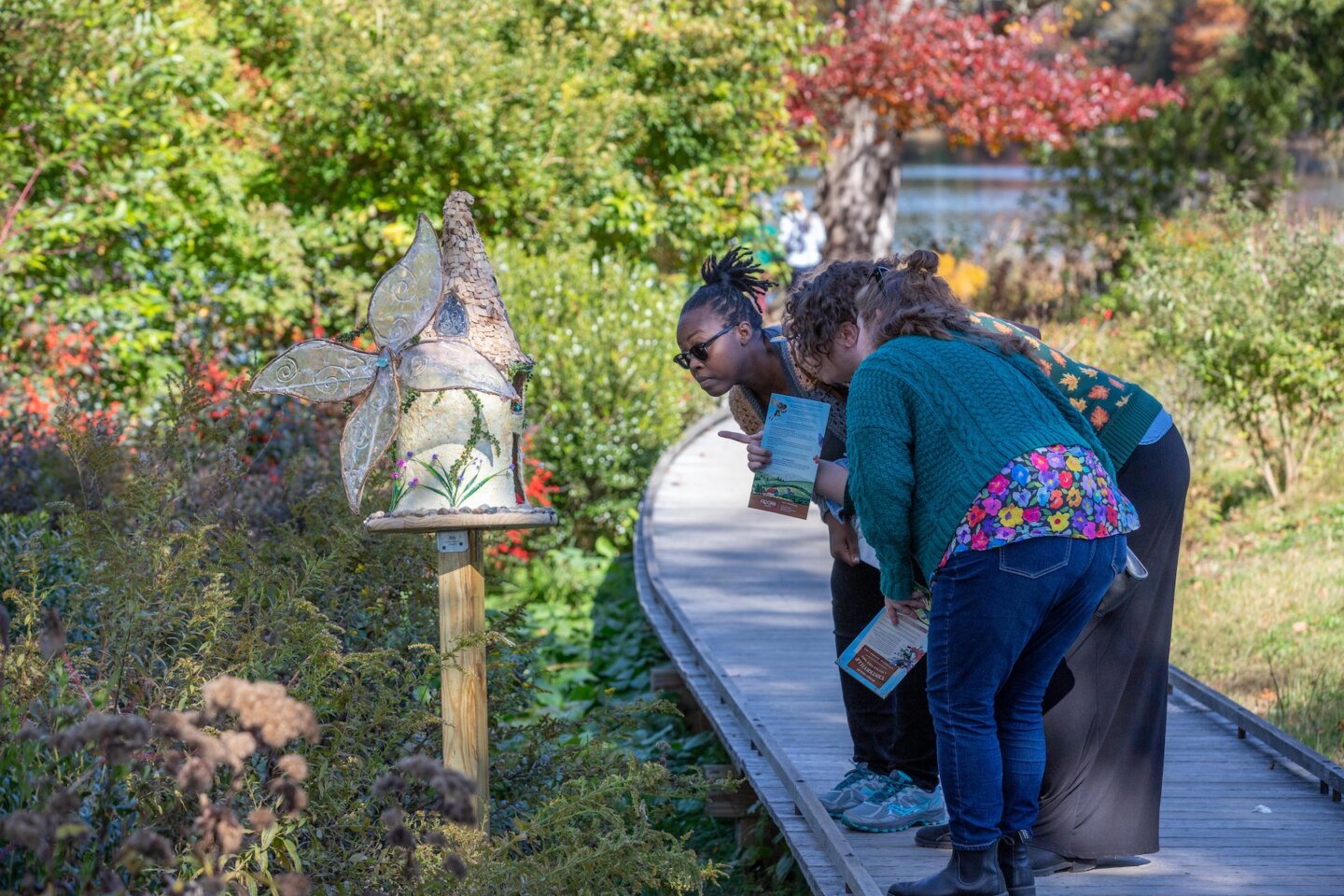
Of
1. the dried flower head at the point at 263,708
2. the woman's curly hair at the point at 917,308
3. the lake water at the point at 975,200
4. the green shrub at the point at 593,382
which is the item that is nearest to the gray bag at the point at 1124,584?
the woman's curly hair at the point at 917,308

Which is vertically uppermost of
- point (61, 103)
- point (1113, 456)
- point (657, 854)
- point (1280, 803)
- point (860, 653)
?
point (61, 103)

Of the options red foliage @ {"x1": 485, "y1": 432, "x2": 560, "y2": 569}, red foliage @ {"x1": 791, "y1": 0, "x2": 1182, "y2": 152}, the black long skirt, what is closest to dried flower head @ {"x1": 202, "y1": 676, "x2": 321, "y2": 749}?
the black long skirt

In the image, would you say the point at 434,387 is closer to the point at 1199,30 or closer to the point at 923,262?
the point at 923,262

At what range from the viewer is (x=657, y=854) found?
10.5 feet

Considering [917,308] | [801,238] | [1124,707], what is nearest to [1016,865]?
[1124,707]

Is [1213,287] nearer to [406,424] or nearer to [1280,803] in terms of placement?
[1280,803]

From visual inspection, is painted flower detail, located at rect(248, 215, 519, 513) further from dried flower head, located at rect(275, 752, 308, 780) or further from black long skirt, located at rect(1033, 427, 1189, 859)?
black long skirt, located at rect(1033, 427, 1189, 859)

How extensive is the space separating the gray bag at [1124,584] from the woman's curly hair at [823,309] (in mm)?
850

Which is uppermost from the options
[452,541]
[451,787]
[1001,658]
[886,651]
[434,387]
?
[434,387]

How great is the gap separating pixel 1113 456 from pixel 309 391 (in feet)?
6.29

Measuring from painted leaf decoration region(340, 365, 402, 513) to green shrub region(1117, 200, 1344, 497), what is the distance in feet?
22.0

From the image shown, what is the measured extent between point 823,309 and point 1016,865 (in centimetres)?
137

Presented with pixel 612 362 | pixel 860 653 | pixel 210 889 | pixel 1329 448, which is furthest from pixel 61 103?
pixel 1329 448

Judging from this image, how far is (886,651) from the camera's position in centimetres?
350
